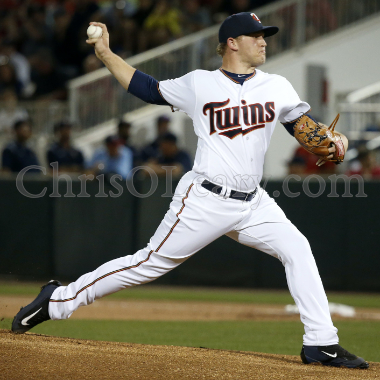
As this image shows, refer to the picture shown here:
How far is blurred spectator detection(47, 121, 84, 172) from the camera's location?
962cm

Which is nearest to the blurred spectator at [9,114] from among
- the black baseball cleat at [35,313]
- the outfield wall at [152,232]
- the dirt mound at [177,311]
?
the outfield wall at [152,232]

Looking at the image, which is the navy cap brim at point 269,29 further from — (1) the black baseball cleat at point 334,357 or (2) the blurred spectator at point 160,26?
(2) the blurred spectator at point 160,26

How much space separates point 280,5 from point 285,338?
24.7 feet

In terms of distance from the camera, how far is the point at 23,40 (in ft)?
44.6

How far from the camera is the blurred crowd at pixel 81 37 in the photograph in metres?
12.3

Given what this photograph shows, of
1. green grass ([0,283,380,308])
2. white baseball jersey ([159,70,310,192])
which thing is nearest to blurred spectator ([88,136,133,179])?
green grass ([0,283,380,308])

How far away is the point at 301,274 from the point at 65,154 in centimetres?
639

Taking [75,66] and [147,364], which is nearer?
[147,364]

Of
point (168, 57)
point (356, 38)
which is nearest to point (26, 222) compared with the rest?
point (168, 57)

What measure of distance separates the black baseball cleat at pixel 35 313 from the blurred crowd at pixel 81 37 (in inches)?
322

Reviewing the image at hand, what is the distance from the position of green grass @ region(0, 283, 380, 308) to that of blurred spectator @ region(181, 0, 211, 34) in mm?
5586

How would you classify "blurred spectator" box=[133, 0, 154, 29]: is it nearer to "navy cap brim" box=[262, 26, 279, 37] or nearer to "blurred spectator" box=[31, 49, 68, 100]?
"blurred spectator" box=[31, 49, 68, 100]

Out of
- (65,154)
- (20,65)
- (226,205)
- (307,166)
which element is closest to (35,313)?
(226,205)

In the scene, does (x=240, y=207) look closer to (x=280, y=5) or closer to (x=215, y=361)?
(x=215, y=361)
